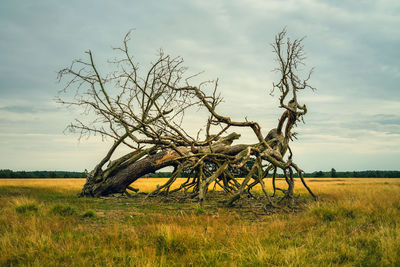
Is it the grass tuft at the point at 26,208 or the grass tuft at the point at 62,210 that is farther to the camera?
the grass tuft at the point at 26,208

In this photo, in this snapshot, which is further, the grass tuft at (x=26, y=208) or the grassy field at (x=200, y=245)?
the grass tuft at (x=26, y=208)

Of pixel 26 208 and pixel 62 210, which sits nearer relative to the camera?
pixel 62 210

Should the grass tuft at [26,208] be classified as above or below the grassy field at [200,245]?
above

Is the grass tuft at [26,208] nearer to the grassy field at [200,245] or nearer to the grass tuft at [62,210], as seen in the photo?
the grass tuft at [62,210]

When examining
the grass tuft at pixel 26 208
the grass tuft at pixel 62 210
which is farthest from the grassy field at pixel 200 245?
the grass tuft at pixel 26 208

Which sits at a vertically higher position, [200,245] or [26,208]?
[26,208]

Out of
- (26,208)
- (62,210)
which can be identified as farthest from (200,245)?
(26,208)

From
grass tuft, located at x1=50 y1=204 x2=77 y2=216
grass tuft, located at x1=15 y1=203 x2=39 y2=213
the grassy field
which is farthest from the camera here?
grass tuft, located at x1=15 y1=203 x2=39 y2=213

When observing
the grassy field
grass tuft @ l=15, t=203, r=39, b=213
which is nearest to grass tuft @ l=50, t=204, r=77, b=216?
grass tuft @ l=15, t=203, r=39, b=213

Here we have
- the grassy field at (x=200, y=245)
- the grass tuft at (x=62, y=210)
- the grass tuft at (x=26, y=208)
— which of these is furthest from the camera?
the grass tuft at (x=26, y=208)

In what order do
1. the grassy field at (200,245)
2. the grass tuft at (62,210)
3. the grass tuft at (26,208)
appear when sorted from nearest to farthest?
the grassy field at (200,245)
the grass tuft at (62,210)
the grass tuft at (26,208)

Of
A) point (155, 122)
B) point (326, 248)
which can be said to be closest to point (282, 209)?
point (326, 248)

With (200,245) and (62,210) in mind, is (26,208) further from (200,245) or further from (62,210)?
(200,245)

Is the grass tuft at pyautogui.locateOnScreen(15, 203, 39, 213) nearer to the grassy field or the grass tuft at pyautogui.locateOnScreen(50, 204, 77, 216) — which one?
the grass tuft at pyautogui.locateOnScreen(50, 204, 77, 216)
